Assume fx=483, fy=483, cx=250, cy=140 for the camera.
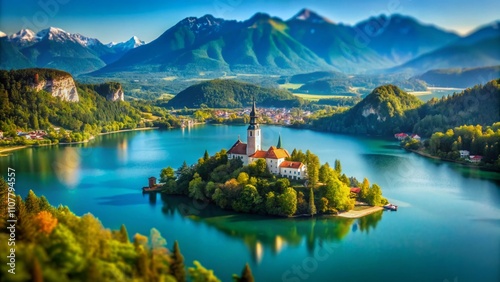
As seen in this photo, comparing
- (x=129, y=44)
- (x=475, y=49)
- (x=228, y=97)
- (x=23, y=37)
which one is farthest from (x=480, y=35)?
(x=129, y=44)

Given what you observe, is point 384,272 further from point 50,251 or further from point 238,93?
point 238,93

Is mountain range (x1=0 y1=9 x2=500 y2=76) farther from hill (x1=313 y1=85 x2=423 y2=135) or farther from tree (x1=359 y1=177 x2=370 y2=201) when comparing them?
tree (x1=359 y1=177 x2=370 y2=201)

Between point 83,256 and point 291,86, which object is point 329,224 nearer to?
point 83,256

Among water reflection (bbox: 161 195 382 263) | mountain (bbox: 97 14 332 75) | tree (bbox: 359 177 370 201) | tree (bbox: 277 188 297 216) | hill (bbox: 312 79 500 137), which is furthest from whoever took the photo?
mountain (bbox: 97 14 332 75)

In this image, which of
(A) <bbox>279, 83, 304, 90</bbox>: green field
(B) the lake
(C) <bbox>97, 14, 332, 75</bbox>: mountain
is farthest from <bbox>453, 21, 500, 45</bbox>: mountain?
(C) <bbox>97, 14, 332, 75</bbox>: mountain

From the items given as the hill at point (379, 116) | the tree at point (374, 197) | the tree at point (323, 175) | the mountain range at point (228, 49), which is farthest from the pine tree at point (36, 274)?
the mountain range at point (228, 49)

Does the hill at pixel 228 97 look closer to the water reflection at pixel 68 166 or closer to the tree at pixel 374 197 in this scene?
the water reflection at pixel 68 166

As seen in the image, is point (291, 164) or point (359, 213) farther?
point (291, 164)
